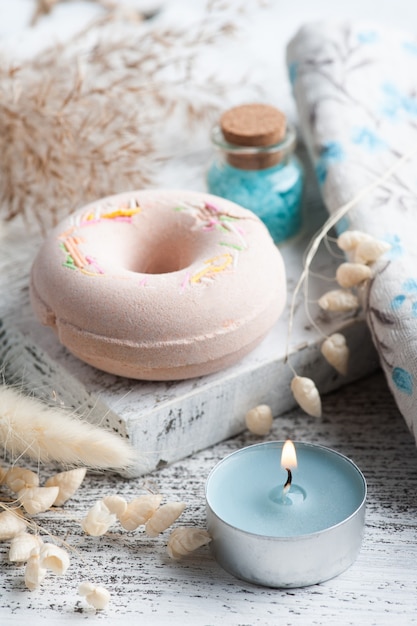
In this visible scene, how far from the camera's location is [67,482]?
844 millimetres

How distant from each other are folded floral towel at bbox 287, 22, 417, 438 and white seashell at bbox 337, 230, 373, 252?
0.08 feet

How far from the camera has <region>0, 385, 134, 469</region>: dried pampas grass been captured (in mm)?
→ 810

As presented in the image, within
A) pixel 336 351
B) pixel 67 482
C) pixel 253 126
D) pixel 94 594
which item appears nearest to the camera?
pixel 94 594

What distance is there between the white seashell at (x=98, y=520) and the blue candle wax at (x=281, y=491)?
10 centimetres

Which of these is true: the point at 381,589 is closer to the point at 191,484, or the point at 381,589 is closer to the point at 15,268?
the point at 191,484

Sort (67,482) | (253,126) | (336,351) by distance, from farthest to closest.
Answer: (253,126), (336,351), (67,482)

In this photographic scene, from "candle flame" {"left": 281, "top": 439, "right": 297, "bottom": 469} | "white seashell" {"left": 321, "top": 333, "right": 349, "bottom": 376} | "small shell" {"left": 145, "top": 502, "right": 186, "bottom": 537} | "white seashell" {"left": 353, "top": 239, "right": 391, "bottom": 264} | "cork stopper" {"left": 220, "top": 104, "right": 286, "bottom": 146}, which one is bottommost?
"white seashell" {"left": 321, "top": 333, "right": 349, "bottom": 376}

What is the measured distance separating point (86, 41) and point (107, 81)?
0.40m

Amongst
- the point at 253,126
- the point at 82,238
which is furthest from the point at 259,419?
the point at 253,126

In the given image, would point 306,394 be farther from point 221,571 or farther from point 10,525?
point 10,525

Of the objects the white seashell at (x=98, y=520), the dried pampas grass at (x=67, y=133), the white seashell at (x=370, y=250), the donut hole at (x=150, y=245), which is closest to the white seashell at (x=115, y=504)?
the white seashell at (x=98, y=520)

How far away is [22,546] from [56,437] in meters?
0.10

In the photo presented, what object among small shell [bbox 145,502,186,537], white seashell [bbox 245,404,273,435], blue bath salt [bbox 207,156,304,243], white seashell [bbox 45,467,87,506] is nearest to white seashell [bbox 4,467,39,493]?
white seashell [bbox 45,467,87,506]

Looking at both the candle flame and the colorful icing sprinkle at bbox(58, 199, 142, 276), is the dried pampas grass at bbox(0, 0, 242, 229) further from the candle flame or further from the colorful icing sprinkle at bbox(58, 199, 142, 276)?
the candle flame
